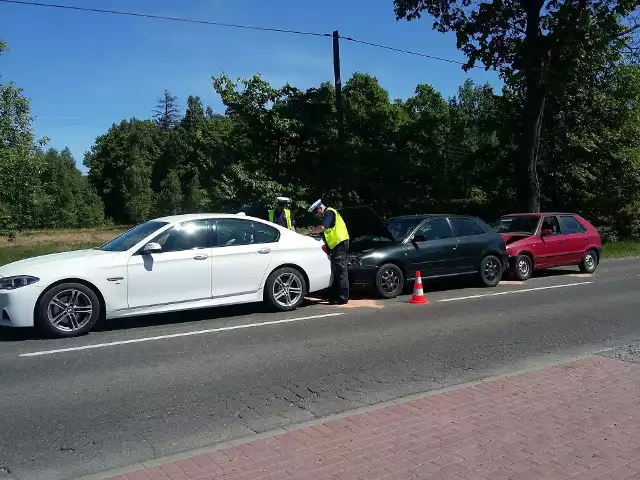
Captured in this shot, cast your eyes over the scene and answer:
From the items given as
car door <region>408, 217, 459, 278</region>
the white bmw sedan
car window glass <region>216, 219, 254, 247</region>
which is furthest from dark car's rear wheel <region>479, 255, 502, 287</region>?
car window glass <region>216, 219, 254, 247</region>

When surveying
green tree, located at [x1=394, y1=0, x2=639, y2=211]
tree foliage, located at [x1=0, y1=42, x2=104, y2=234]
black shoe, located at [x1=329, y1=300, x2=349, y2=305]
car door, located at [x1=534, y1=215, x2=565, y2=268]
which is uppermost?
green tree, located at [x1=394, y1=0, x2=639, y2=211]

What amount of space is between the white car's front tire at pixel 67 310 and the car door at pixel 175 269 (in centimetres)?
52

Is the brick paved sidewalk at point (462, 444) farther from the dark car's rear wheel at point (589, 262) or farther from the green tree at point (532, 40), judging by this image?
the green tree at point (532, 40)

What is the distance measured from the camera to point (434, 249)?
1184 centimetres

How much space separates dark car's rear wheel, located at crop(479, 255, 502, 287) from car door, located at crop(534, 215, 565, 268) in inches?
74.3

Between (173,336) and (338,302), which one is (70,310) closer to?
(173,336)

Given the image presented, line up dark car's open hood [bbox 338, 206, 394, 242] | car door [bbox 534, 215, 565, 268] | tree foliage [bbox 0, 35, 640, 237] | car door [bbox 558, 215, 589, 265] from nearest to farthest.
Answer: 1. dark car's open hood [bbox 338, 206, 394, 242]
2. car door [bbox 534, 215, 565, 268]
3. car door [bbox 558, 215, 589, 265]
4. tree foliage [bbox 0, 35, 640, 237]

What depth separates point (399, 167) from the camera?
2209 cm

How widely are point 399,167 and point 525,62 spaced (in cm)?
550

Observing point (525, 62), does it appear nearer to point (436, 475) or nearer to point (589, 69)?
point (589, 69)

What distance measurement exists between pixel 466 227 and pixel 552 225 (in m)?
3.38

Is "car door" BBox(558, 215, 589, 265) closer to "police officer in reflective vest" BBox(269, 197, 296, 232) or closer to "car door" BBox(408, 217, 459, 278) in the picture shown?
"car door" BBox(408, 217, 459, 278)

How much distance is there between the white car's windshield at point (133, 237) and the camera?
8.56 m

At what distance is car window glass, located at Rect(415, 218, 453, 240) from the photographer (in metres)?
12.0
